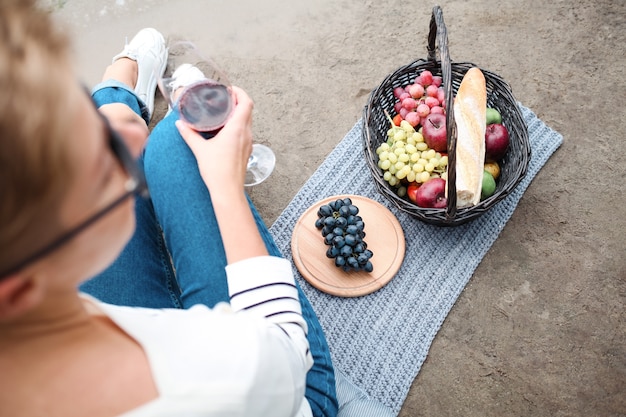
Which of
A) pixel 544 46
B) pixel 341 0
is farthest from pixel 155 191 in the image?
pixel 544 46

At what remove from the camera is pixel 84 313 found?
0.57 meters

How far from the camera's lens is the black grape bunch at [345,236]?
4.35 ft

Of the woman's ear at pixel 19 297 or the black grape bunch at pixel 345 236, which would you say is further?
the black grape bunch at pixel 345 236

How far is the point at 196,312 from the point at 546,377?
1.07 metres

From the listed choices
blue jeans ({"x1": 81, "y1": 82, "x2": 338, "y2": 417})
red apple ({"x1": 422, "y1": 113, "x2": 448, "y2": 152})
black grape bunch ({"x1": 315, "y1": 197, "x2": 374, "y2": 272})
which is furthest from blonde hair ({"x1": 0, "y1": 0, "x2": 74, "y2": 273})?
red apple ({"x1": 422, "y1": 113, "x2": 448, "y2": 152})

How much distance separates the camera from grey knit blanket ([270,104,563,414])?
4.40 feet

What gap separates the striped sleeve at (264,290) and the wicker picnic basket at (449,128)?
0.48 meters

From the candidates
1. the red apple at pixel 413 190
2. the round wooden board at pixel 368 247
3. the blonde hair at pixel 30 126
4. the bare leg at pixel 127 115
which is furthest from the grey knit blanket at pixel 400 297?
the blonde hair at pixel 30 126

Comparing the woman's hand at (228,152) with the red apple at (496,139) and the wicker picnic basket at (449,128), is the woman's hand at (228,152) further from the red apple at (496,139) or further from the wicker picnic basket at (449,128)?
the red apple at (496,139)

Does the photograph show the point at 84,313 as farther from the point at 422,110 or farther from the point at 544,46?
the point at 544,46

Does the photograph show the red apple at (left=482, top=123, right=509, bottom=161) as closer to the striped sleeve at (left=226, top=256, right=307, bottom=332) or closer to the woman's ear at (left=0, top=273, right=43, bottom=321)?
the striped sleeve at (left=226, top=256, right=307, bottom=332)

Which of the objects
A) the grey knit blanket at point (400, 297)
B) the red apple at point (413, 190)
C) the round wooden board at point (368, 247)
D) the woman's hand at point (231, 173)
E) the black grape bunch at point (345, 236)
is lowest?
the grey knit blanket at point (400, 297)

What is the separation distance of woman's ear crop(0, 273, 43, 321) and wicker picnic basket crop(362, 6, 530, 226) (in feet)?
2.77

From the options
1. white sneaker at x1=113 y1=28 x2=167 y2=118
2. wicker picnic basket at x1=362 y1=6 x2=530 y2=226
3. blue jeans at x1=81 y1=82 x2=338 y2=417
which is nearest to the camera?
blue jeans at x1=81 y1=82 x2=338 y2=417
